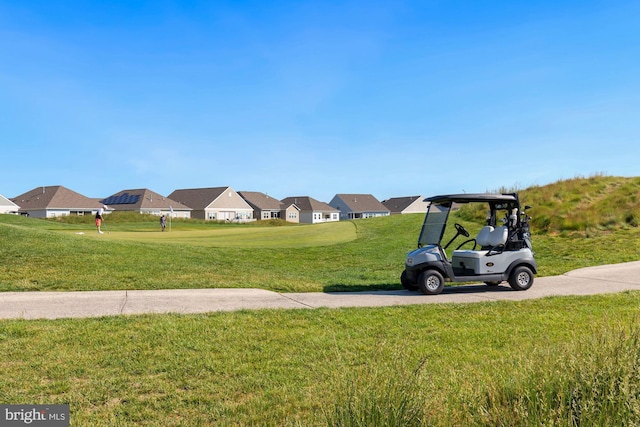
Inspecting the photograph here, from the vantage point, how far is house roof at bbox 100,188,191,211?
7588cm

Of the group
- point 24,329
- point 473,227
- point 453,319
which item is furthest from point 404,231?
point 24,329

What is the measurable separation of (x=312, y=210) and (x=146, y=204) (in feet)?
97.5

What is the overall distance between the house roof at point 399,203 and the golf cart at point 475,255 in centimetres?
8855

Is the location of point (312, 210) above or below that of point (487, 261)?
above

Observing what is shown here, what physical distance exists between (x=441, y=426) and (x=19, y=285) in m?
10.6

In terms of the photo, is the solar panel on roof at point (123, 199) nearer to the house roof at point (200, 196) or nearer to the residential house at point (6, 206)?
the house roof at point (200, 196)

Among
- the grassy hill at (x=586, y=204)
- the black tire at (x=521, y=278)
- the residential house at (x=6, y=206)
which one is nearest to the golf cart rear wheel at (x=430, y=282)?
the black tire at (x=521, y=278)

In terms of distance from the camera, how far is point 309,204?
93562 mm

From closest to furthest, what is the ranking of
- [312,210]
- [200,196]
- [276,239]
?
[276,239], [200,196], [312,210]

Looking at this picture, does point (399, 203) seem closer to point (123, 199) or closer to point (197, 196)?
point (197, 196)

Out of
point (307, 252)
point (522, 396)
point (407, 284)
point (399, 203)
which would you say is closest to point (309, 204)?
point (399, 203)

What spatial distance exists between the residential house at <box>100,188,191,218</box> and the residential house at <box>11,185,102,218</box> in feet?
16.5

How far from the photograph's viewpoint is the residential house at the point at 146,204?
75312 mm

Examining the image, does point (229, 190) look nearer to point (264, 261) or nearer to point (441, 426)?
point (264, 261)
